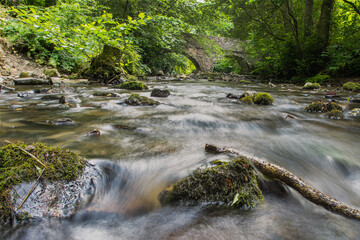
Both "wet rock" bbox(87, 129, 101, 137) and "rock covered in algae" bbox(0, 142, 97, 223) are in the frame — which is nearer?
"rock covered in algae" bbox(0, 142, 97, 223)

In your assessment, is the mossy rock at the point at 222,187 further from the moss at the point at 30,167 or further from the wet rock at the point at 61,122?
the wet rock at the point at 61,122

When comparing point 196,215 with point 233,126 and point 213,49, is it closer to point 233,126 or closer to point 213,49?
point 233,126

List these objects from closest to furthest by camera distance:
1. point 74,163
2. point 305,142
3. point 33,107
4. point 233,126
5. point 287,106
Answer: point 74,163 < point 305,142 < point 233,126 < point 33,107 < point 287,106

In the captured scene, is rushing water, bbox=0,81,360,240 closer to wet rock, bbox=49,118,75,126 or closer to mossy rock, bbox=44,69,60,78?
wet rock, bbox=49,118,75,126

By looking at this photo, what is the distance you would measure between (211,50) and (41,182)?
18610mm

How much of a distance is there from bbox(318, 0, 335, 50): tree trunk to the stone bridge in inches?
320

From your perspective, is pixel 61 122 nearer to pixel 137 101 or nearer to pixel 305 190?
pixel 137 101

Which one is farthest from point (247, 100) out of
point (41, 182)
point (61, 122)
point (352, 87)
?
point (352, 87)

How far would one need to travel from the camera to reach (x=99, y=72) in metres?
9.34

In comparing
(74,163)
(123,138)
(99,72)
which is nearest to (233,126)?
(123,138)

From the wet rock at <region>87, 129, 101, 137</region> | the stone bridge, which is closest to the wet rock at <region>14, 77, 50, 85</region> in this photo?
the wet rock at <region>87, 129, 101, 137</region>

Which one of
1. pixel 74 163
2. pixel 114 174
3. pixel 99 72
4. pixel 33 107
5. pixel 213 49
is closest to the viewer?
pixel 74 163

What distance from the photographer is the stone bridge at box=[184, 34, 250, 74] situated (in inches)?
722

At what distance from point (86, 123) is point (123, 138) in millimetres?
980
